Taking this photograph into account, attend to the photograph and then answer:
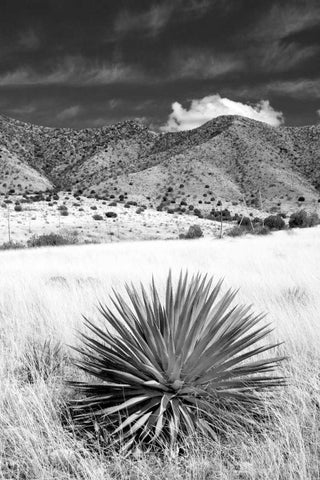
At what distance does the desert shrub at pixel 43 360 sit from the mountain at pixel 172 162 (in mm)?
57772

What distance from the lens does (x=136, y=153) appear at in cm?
9288

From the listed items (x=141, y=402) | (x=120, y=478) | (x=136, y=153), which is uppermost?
(x=136, y=153)

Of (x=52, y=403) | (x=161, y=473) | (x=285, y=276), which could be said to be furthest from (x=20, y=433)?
(x=285, y=276)

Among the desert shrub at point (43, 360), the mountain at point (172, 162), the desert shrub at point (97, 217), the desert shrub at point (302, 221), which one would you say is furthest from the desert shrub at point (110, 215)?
the desert shrub at point (43, 360)

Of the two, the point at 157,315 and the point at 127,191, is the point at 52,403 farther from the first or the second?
the point at 127,191

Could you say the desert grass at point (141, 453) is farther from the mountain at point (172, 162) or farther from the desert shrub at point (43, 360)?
the mountain at point (172, 162)

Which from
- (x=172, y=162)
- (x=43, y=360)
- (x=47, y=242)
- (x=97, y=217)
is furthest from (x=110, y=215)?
(x=172, y=162)

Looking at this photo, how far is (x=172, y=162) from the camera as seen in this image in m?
79.3

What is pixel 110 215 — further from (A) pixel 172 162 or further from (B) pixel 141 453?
(B) pixel 141 453

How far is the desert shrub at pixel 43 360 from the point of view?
4156mm

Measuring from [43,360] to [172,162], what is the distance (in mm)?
76510

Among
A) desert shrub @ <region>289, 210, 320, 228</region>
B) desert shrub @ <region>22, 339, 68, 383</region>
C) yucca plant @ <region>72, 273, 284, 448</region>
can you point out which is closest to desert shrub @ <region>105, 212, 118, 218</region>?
desert shrub @ <region>289, 210, 320, 228</region>

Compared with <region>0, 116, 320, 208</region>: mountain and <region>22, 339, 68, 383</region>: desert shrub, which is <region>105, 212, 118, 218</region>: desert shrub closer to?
<region>0, 116, 320, 208</region>: mountain

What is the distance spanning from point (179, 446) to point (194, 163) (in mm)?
74806
